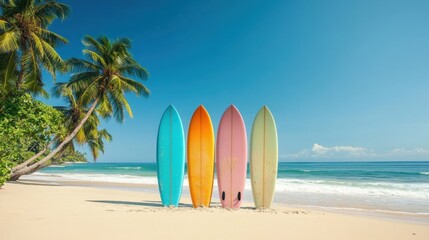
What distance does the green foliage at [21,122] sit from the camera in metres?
8.17

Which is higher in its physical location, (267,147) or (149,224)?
(267,147)

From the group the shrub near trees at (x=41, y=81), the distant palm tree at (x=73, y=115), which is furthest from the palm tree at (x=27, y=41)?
the distant palm tree at (x=73, y=115)

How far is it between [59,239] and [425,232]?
16.6 feet

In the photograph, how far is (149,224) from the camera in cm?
469

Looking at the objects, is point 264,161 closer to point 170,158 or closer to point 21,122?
point 170,158

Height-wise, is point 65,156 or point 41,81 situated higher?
point 41,81

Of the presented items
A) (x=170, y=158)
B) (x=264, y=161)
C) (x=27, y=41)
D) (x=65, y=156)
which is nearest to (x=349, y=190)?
(x=264, y=161)

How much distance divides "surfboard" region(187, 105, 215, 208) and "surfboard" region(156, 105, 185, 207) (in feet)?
0.65

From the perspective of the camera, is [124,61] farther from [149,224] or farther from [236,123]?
[149,224]

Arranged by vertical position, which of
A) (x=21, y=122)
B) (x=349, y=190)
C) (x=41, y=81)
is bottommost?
(x=349, y=190)

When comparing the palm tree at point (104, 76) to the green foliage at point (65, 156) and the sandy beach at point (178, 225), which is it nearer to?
the green foliage at point (65, 156)

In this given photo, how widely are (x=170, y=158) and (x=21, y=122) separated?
469 cm

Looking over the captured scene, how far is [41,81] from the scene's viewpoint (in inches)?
418

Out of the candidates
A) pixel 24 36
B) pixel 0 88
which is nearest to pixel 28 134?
pixel 0 88
